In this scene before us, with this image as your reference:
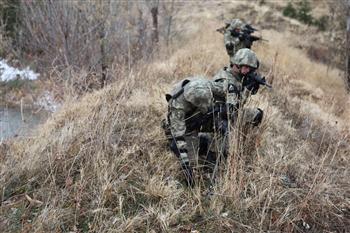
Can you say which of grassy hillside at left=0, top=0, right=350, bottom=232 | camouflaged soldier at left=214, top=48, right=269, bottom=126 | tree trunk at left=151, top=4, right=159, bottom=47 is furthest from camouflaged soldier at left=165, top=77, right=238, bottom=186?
tree trunk at left=151, top=4, right=159, bottom=47

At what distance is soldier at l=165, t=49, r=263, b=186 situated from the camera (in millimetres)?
4156

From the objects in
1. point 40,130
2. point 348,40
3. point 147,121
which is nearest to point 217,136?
point 147,121

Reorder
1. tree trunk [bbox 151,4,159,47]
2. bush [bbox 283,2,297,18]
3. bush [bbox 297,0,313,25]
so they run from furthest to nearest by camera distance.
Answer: bush [bbox 283,2,297,18] → bush [bbox 297,0,313,25] → tree trunk [bbox 151,4,159,47]

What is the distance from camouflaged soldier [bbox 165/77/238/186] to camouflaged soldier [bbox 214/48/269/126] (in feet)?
0.41

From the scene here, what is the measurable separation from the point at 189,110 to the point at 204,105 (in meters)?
0.18

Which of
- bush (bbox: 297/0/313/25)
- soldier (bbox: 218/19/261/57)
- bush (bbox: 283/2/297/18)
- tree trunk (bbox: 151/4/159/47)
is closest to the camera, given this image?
soldier (bbox: 218/19/261/57)

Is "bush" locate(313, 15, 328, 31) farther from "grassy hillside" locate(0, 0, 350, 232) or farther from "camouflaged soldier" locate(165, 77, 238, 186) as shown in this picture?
"camouflaged soldier" locate(165, 77, 238, 186)

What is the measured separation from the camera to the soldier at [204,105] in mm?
4156

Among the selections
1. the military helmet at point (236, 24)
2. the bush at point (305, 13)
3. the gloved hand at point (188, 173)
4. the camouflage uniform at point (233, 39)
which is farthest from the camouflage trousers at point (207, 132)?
the bush at point (305, 13)

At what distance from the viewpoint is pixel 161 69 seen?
744 cm

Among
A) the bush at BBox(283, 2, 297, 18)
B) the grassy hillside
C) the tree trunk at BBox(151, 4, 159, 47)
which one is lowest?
the bush at BBox(283, 2, 297, 18)

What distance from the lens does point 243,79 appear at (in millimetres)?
4668

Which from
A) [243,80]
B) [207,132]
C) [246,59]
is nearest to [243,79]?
[243,80]

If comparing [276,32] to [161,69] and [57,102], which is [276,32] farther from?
[57,102]
